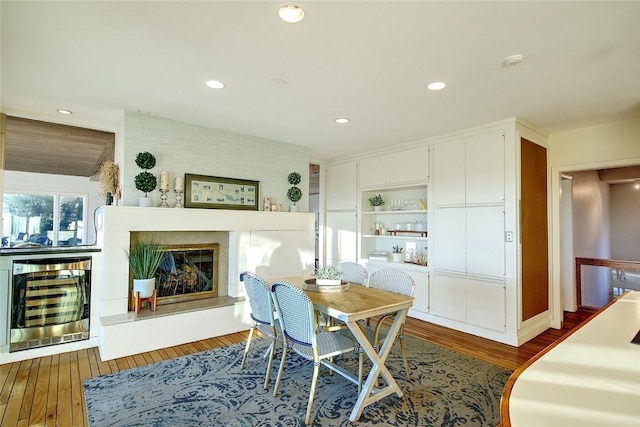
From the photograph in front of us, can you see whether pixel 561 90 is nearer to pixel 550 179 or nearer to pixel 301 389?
pixel 550 179

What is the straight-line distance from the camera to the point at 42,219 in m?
7.41

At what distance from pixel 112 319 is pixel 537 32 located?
169 inches

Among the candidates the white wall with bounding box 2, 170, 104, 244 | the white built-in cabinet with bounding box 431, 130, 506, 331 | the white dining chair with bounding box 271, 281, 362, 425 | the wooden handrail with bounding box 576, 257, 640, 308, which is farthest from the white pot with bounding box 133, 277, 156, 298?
the wooden handrail with bounding box 576, 257, 640, 308

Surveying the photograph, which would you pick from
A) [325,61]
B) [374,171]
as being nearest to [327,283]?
[325,61]

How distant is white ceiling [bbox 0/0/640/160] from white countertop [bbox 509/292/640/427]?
5.87 ft

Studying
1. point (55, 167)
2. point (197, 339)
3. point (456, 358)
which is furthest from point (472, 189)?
point (55, 167)

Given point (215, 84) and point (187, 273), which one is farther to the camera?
point (187, 273)

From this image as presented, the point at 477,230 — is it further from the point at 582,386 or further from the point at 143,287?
the point at 143,287

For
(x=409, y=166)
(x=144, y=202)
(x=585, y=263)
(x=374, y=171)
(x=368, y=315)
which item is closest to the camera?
(x=368, y=315)

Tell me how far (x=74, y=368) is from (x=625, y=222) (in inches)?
374

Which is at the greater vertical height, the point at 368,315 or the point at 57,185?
the point at 57,185

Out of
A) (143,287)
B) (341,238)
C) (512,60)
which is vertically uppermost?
(512,60)

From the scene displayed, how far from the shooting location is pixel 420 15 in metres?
1.83

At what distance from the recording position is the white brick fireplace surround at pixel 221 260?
324cm
